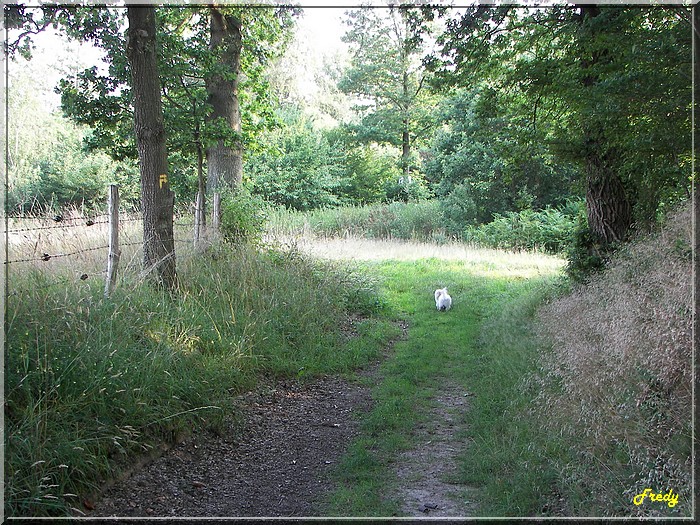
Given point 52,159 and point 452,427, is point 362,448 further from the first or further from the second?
point 52,159

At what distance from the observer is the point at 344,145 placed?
116 feet

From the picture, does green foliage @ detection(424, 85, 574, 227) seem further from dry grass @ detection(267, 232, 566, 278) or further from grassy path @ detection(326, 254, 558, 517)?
grassy path @ detection(326, 254, 558, 517)

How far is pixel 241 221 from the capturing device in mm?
10984

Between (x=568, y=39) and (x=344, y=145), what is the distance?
1063 inches

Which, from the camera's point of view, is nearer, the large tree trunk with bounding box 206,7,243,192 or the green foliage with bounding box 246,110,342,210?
the large tree trunk with bounding box 206,7,243,192

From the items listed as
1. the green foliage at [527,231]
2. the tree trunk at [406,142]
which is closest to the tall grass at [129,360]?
the green foliage at [527,231]

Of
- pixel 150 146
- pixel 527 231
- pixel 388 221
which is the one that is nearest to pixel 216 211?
pixel 150 146

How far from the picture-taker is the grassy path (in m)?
4.15

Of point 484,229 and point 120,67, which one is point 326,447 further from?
point 484,229

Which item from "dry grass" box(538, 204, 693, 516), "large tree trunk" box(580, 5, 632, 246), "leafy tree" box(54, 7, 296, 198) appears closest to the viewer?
"dry grass" box(538, 204, 693, 516)

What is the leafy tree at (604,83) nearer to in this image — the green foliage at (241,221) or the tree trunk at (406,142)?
the green foliage at (241,221)

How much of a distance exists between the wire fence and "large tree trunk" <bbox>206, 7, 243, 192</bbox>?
3.58 m

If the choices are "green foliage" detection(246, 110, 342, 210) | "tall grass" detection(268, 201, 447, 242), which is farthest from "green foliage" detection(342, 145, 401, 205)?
"tall grass" detection(268, 201, 447, 242)
